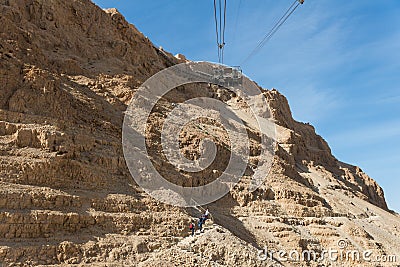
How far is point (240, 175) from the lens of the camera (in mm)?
33156

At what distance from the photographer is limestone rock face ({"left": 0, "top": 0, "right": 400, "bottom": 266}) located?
17.4m

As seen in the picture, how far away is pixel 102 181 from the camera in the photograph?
69.3 feet

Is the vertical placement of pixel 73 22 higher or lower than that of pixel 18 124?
higher

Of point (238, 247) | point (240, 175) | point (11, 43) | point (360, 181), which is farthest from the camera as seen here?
point (360, 181)

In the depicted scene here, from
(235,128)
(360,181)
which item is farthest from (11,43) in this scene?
(360,181)

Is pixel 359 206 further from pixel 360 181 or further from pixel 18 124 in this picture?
pixel 18 124

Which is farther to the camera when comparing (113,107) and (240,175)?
(240,175)

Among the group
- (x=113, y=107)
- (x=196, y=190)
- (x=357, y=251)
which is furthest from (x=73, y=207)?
(x=357, y=251)

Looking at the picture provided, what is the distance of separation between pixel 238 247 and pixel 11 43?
1943 cm

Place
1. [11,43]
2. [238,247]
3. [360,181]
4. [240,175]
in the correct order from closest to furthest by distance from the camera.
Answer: [238,247] < [11,43] < [240,175] < [360,181]

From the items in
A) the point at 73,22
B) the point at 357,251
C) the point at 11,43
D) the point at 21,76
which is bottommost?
the point at 357,251

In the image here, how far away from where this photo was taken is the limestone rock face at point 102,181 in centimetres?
1739

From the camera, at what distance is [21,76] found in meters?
23.6

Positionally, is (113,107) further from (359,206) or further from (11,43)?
(359,206)
